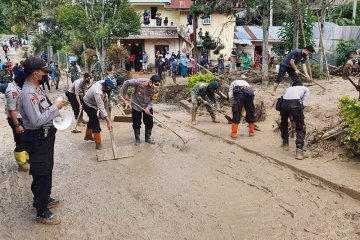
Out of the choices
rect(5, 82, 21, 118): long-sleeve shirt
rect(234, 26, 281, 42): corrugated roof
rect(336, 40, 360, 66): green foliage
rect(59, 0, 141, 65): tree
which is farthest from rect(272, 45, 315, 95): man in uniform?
rect(234, 26, 281, 42): corrugated roof

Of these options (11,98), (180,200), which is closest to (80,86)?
(11,98)

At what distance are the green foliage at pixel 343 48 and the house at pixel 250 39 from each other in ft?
40.2

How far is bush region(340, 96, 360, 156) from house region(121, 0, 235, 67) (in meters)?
19.1

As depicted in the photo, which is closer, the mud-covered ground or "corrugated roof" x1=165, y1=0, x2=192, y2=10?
the mud-covered ground

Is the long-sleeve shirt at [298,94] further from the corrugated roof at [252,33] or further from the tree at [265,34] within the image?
the corrugated roof at [252,33]

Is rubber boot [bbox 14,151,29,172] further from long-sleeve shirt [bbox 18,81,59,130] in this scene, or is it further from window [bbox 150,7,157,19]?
window [bbox 150,7,157,19]

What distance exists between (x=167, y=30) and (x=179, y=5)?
225 centimetres

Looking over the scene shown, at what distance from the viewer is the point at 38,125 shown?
12.3 feet

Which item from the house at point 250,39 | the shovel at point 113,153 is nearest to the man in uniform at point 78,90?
the shovel at point 113,153

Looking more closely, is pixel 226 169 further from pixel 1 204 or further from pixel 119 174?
pixel 1 204

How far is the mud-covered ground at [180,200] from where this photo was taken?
161 inches

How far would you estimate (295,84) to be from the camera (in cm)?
631

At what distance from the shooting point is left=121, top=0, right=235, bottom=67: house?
81.7 ft

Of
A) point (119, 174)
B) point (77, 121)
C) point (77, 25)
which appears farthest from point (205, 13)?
point (119, 174)
